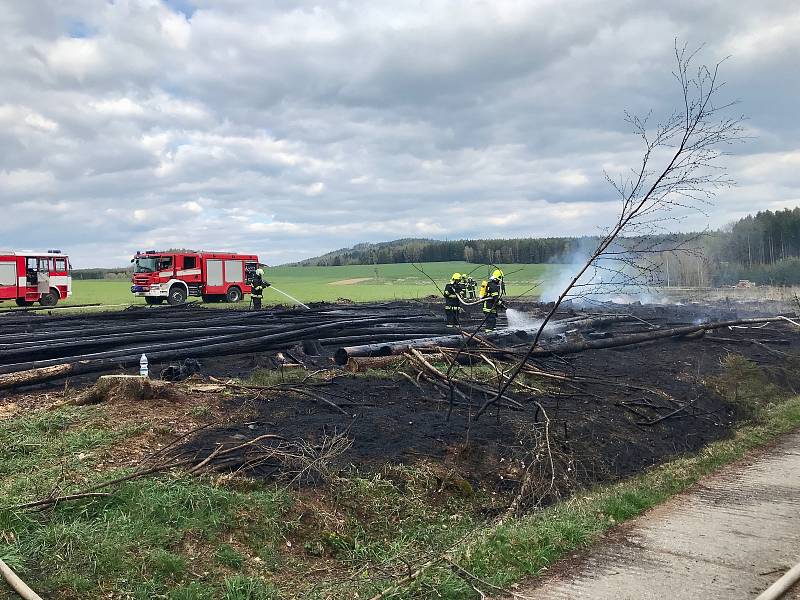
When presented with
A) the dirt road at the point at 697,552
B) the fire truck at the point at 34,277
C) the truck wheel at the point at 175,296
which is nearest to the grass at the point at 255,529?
the dirt road at the point at 697,552

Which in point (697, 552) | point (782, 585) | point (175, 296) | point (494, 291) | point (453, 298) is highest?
point (494, 291)

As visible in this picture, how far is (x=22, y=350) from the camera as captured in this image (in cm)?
1288

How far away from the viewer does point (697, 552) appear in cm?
534

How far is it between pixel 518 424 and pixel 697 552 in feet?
11.6

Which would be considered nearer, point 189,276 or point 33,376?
point 33,376

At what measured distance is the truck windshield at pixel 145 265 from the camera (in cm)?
3378

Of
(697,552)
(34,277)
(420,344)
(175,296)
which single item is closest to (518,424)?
(697,552)

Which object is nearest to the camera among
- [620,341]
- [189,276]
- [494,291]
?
[620,341]

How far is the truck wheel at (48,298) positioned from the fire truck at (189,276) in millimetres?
3885

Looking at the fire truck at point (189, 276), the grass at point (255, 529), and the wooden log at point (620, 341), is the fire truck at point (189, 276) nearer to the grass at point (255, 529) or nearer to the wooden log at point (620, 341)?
the wooden log at point (620, 341)

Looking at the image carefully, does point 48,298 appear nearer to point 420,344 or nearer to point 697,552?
point 420,344

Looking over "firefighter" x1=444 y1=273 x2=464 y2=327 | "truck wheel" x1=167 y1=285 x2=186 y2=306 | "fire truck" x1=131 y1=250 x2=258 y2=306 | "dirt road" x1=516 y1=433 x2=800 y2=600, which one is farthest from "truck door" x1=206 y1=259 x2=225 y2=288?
"dirt road" x1=516 y1=433 x2=800 y2=600

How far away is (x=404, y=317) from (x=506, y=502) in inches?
605

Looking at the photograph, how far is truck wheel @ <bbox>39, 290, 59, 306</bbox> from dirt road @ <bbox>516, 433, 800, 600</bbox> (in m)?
33.9
